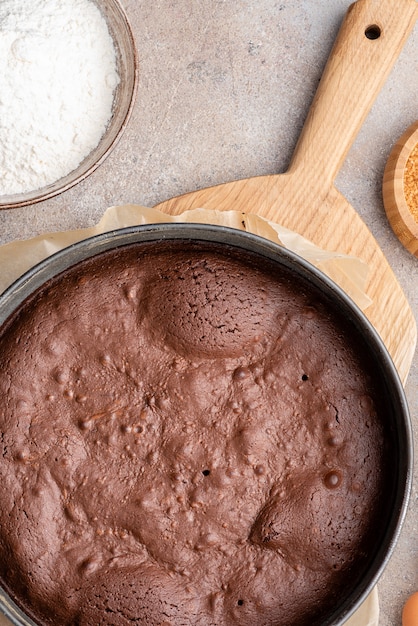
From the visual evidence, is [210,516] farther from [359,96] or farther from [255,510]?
[359,96]

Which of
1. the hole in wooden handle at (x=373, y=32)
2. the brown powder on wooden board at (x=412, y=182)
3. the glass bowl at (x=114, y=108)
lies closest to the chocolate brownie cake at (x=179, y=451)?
the glass bowl at (x=114, y=108)

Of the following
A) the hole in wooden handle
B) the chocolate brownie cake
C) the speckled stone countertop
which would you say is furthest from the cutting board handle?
the chocolate brownie cake

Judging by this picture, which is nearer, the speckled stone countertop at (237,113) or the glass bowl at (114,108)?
the glass bowl at (114,108)

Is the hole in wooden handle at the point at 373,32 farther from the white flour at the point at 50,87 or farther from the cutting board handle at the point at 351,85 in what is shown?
the white flour at the point at 50,87

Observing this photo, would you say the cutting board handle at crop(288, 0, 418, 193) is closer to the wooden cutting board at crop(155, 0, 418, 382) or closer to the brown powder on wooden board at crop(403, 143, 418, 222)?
the wooden cutting board at crop(155, 0, 418, 382)

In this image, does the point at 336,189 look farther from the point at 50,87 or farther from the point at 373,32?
the point at 50,87

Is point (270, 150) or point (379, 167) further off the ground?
point (379, 167)

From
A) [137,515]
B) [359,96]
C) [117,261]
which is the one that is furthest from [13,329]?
[359,96]
